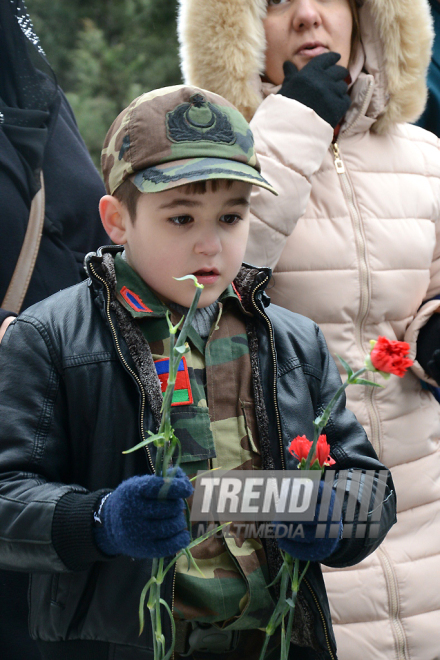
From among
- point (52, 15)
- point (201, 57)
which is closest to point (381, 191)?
point (201, 57)

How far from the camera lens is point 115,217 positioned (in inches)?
57.9

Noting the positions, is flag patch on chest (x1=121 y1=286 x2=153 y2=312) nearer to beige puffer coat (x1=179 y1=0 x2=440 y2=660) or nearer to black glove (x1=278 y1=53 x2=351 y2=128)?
beige puffer coat (x1=179 y1=0 x2=440 y2=660)

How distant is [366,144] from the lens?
2152 millimetres

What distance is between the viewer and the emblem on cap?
53.7 inches

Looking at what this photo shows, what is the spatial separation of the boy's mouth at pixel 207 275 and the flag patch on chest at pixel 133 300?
0.13 meters

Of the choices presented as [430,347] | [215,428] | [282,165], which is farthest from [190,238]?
[430,347]

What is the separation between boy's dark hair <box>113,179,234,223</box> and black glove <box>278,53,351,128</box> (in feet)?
2.40

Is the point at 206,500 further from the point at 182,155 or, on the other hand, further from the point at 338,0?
the point at 338,0

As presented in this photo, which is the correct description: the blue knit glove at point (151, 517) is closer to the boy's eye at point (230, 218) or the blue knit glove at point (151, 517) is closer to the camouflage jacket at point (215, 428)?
the camouflage jacket at point (215, 428)

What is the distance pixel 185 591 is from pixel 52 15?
26.5 ft

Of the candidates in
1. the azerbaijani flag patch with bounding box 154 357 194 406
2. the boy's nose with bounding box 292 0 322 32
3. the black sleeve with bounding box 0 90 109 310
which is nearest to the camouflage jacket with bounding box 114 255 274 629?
the azerbaijani flag patch with bounding box 154 357 194 406

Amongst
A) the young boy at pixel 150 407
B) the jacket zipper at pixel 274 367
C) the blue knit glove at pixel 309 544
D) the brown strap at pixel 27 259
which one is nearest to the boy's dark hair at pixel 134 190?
the young boy at pixel 150 407

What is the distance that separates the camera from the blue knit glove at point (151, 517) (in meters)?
1.08

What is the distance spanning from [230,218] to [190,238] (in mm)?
112
